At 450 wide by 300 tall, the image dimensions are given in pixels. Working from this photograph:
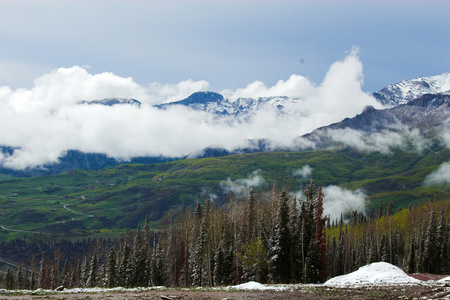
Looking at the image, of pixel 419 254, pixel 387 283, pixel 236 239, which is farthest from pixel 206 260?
pixel 419 254

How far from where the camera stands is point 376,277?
4509 centimetres

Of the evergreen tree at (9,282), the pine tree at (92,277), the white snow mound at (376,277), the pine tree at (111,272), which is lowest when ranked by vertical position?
the evergreen tree at (9,282)

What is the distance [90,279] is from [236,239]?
4414cm

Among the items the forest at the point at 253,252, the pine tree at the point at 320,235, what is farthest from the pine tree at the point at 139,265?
the pine tree at the point at 320,235

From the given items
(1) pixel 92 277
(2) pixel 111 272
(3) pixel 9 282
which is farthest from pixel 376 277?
(3) pixel 9 282

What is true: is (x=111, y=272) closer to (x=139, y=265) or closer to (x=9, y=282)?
(x=139, y=265)

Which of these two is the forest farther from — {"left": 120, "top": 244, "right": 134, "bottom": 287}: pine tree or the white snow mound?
the white snow mound

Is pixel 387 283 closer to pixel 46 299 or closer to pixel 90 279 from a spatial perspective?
pixel 46 299

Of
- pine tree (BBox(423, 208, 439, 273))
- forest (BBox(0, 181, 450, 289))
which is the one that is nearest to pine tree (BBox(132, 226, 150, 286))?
forest (BBox(0, 181, 450, 289))

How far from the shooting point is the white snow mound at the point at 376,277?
140 feet

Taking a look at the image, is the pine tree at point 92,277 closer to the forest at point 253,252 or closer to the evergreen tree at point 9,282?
the forest at point 253,252

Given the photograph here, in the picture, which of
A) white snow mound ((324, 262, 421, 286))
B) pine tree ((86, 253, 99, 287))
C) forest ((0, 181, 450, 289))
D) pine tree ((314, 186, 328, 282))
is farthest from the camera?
pine tree ((86, 253, 99, 287))

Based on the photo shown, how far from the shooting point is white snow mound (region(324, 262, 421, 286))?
42750mm

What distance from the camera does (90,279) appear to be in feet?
311
